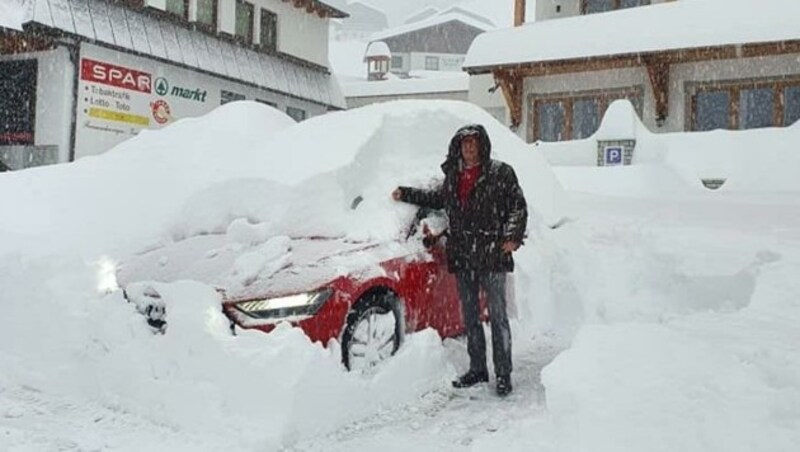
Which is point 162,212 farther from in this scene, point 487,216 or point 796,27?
point 796,27

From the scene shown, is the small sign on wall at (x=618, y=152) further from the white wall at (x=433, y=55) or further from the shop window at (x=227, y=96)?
the white wall at (x=433, y=55)

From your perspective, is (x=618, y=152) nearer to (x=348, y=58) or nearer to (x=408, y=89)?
(x=408, y=89)

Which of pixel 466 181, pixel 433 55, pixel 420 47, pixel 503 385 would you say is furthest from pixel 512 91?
pixel 420 47

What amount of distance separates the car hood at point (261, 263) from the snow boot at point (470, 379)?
849 mm

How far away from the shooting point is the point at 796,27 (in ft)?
46.6

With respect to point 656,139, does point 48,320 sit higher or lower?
lower

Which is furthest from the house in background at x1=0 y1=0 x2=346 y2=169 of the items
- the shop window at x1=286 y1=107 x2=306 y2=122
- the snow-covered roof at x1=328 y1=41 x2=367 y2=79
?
the snow-covered roof at x1=328 y1=41 x2=367 y2=79

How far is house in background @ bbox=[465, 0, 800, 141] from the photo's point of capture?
49.4 feet

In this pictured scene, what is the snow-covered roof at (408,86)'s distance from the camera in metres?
25.3

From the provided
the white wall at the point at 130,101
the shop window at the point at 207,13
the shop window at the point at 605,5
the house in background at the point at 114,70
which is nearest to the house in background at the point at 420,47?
the house in background at the point at 114,70

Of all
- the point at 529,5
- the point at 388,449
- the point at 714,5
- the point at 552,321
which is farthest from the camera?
the point at 529,5

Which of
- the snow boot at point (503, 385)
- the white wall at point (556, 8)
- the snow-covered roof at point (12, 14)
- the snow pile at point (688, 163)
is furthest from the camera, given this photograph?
the white wall at point (556, 8)

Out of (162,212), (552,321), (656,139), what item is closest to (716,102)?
(656,139)

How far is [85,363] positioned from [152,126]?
45.6 feet
